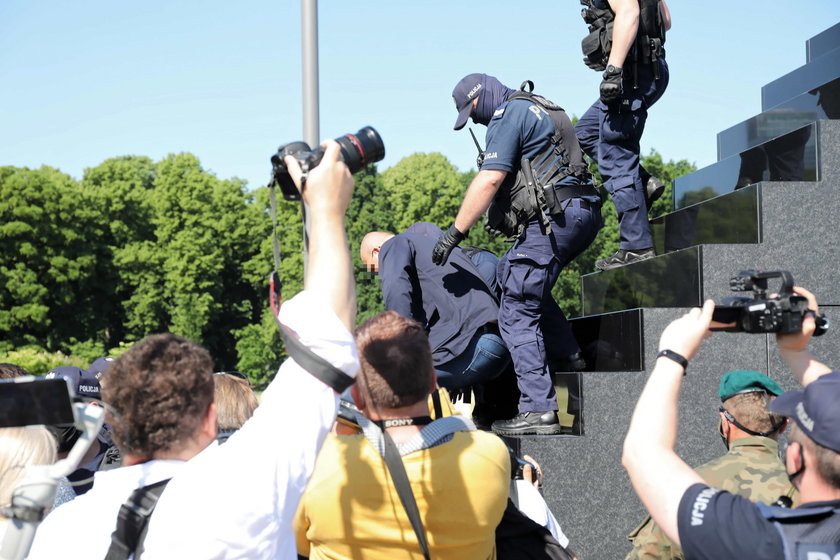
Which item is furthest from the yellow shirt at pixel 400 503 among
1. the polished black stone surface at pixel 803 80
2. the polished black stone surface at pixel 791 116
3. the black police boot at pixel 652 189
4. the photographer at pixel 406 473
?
the polished black stone surface at pixel 803 80

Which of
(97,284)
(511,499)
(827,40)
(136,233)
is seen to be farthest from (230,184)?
(511,499)

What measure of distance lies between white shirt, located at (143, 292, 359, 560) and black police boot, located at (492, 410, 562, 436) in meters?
3.38

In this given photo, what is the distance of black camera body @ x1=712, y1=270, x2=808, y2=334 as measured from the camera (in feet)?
7.54

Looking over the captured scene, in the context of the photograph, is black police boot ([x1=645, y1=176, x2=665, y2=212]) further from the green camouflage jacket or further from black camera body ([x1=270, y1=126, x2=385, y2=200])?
black camera body ([x1=270, y1=126, x2=385, y2=200])

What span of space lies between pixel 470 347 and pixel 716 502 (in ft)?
11.1

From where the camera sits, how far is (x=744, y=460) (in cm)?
367

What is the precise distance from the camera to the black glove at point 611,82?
5.50m

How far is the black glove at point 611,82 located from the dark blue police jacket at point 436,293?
1.44 meters

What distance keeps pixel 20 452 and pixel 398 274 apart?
3143mm

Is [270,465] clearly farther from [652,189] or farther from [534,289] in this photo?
[652,189]

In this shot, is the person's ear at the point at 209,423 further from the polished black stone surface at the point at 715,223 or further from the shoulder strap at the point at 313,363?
the polished black stone surface at the point at 715,223

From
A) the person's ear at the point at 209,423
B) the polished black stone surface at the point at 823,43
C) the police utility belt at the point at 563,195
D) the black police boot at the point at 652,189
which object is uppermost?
the polished black stone surface at the point at 823,43

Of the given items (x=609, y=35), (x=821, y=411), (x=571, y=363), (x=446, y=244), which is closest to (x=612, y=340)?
(x=571, y=363)

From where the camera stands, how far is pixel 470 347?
528 centimetres
